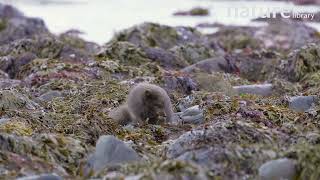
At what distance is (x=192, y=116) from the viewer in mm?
7434

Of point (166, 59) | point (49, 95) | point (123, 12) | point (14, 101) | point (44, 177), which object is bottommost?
point (123, 12)

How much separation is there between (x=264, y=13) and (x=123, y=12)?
16.4 ft

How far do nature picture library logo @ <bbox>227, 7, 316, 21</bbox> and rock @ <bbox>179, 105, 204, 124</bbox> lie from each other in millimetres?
11037

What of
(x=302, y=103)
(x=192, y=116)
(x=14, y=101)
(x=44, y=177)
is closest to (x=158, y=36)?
(x=302, y=103)

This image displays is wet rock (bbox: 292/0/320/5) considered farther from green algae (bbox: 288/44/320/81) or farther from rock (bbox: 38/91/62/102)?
rock (bbox: 38/91/62/102)

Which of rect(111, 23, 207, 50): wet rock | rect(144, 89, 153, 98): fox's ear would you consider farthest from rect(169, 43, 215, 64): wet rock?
rect(144, 89, 153, 98): fox's ear

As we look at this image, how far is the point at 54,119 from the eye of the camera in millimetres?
7133

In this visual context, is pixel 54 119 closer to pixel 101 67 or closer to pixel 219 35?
pixel 101 67

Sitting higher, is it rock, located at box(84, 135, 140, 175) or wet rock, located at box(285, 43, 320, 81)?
rock, located at box(84, 135, 140, 175)

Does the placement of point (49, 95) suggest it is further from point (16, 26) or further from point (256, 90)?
point (16, 26)

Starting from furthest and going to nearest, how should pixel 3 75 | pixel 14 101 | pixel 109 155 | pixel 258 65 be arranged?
pixel 258 65, pixel 3 75, pixel 14 101, pixel 109 155

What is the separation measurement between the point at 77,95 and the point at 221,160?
164 inches

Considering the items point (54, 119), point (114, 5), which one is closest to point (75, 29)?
point (114, 5)

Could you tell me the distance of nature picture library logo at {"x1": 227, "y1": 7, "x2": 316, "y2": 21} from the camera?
19720 millimetres
